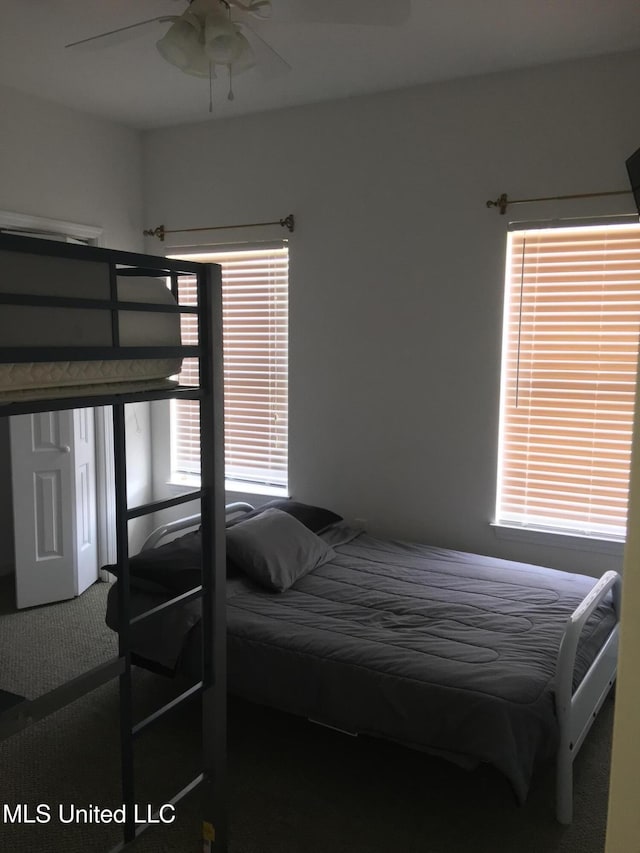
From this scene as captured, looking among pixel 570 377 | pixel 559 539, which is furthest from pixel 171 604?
pixel 570 377

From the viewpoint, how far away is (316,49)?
3.06 m

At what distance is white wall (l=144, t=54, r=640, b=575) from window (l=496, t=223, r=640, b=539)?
0.10 m

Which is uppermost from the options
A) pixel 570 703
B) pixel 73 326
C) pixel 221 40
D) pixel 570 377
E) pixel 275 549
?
pixel 221 40

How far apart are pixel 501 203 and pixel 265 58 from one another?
4.72ft

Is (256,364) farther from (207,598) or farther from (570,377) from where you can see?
(207,598)

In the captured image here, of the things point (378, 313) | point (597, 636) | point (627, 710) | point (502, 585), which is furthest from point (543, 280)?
Answer: point (627, 710)

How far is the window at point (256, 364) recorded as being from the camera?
4137 millimetres

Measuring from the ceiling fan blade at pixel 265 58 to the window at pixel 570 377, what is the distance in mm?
1452

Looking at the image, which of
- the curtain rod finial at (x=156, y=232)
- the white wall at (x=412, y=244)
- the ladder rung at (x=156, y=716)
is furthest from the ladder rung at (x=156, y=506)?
the curtain rod finial at (x=156, y=232)

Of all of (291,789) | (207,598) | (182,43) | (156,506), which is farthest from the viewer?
(291,789)

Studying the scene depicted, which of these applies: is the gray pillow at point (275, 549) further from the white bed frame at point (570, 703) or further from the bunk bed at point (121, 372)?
the white bed frame at point (570, 703)

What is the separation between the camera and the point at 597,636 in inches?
103

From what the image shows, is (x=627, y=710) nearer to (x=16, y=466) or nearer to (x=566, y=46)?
(x=566, y=46)

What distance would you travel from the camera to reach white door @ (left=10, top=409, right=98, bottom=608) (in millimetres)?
3822
